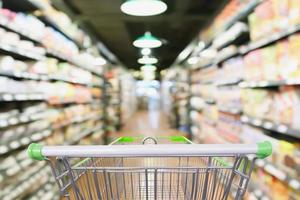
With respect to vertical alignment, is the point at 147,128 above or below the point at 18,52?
below

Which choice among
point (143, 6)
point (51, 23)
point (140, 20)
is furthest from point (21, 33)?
point (140, 20)

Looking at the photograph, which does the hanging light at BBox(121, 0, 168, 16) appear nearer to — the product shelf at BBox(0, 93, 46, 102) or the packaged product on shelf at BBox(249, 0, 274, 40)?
the packaged product on shelf at BBox(249, 0, 274, 40)

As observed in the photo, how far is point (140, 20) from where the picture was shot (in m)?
8.05

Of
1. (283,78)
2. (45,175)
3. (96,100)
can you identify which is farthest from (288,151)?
(96,100)

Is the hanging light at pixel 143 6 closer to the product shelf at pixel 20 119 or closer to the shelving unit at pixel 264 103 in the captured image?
the shelving unit at pixel 264 103

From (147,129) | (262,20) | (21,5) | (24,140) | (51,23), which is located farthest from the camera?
(147,129)

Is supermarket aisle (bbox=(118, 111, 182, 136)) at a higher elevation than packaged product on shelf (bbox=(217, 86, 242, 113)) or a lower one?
lower

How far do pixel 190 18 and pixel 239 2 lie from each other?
3.60 metres

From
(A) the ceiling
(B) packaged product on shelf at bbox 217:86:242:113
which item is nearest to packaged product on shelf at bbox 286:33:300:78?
(B) packaged product on shelf at bbox 217:86:242:113

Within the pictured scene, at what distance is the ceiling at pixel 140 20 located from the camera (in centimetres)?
664

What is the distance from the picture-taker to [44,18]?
152 inches

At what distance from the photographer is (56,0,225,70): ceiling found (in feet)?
21.8

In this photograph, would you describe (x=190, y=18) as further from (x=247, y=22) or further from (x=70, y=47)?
(x=247, y=22)

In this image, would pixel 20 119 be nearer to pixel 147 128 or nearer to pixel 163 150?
pixel 163 150
